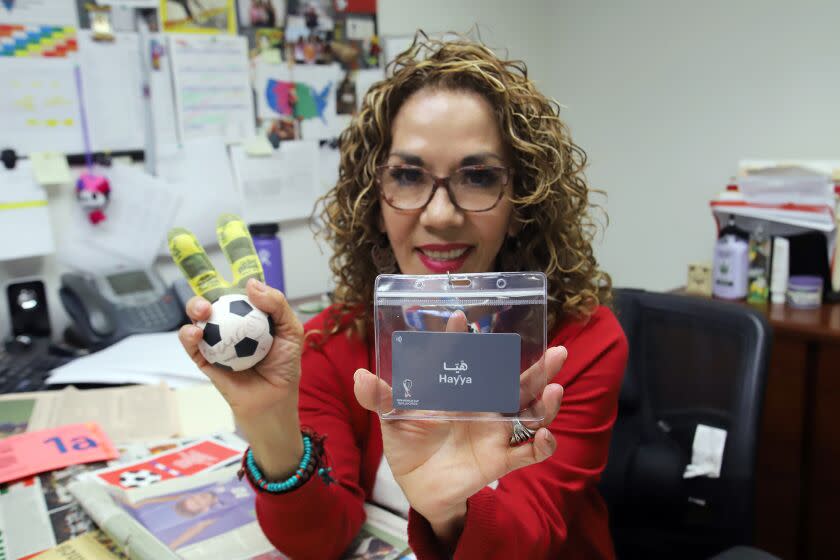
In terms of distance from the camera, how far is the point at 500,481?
77cm

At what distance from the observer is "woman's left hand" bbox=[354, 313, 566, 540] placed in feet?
1.92

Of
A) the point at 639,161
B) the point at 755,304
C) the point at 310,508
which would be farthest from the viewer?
the point at 639,161

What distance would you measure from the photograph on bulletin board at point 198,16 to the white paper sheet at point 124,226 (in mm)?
398

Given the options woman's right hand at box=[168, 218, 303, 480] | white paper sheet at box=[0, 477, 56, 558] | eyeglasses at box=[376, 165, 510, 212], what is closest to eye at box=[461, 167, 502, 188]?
eyeglasses at box=[376, 165, 510, 212]

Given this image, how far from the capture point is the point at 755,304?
6.16 ft

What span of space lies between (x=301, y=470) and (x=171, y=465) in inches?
13.0

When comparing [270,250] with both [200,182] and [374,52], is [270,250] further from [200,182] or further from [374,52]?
[374,52]

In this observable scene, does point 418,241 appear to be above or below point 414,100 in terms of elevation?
below

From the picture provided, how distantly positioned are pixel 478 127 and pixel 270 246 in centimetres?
113

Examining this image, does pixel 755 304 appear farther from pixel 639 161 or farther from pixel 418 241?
pixel 418 241

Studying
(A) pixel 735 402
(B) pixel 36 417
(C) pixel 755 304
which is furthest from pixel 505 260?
(C) pixel 755 304

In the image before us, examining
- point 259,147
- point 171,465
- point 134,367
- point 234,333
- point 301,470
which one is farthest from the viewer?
point 259,147

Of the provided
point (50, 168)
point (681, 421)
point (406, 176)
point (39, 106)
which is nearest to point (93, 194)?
point (50, 168)

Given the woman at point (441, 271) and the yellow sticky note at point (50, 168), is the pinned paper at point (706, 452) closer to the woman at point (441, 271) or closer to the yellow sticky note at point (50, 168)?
the woman at point (441, 271)
